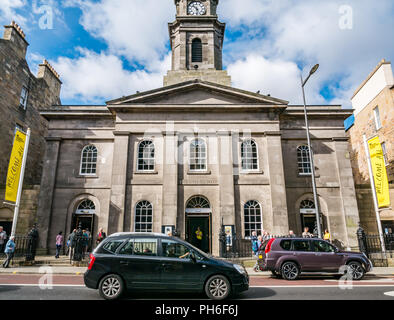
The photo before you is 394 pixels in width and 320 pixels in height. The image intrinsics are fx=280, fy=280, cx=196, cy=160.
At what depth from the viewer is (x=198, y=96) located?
21172 mm

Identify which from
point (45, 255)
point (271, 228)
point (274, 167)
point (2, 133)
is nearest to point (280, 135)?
point (274, 167)

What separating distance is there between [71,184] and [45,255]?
4.95 m

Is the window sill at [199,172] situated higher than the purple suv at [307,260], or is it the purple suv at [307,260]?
the window sill at [199,172]

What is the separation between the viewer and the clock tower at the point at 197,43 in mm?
24672

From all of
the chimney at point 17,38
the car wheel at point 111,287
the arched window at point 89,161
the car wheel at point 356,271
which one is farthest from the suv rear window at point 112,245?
the chimney at point 17,38

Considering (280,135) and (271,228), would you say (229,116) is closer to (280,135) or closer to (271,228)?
(280,135)

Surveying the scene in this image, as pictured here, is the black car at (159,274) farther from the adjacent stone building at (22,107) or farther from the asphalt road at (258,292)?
the adjacent stone building at (22,107)

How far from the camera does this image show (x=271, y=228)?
61.7 ft

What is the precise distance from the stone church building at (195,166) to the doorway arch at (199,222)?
0.22 feet

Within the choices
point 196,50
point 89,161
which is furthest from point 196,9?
point 89,161

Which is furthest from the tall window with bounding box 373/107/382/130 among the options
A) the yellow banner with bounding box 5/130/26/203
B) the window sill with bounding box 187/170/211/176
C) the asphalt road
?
the yellow banner with bounding box 5/130/26/203

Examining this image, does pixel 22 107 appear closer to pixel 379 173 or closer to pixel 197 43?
pixel 197 43

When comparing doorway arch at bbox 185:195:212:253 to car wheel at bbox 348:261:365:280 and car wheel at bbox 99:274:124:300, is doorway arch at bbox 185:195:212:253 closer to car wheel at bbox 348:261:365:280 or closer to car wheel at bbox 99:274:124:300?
car wheel at bbox 348:261:365:280

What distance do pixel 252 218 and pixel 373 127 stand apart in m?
16.1
